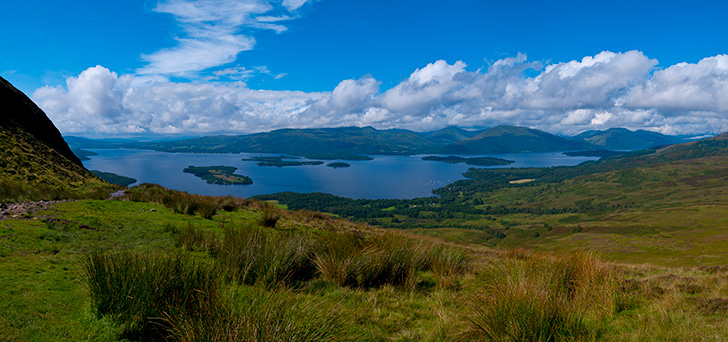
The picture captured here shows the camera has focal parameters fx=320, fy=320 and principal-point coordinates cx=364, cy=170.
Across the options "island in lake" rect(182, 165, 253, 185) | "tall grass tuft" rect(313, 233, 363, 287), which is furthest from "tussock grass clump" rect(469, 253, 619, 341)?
"island in lake" rect(182, 165, 253, 185)

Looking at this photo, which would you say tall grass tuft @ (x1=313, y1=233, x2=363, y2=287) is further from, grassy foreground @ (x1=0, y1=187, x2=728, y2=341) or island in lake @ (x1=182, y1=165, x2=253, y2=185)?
island in lake @ (x1=182, y1=165, x2=253, y2=185)

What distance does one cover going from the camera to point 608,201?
528 feet

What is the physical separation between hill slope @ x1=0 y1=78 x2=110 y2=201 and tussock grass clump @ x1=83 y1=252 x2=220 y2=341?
28.1ft

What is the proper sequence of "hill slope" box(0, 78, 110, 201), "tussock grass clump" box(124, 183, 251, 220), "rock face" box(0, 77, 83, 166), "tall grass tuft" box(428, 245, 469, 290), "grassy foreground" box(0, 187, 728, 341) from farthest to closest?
"rock face" box(0, 77, 83, 166)
"hill slope" box(0, 78, 110, 201)
"tussock grass clump" box(124, 183, 251, 220)
"tall grass tuft" box(428, 245, 469, 290)
"grassy foreground" box(0, 187, 728, 341)

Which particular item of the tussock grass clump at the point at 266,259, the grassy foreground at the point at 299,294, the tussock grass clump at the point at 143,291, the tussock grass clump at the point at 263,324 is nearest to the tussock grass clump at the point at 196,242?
the grassy foreground at the point at 299,294

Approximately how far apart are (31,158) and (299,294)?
22081 millimetres

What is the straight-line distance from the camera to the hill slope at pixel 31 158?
12.0 meters

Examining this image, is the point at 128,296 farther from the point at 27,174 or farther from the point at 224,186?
the point at 224,186

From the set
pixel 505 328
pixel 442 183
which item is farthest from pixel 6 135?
pixel 442 183

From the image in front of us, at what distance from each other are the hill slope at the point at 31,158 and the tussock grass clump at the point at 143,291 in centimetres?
858

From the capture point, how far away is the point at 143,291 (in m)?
3.54

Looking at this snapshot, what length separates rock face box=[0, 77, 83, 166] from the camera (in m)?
20.7

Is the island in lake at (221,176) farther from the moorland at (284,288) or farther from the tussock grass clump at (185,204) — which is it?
the moorland at (284,288)

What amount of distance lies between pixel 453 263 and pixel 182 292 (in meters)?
5.48
